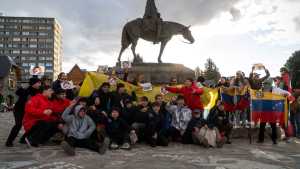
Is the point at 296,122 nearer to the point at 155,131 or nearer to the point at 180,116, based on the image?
the point at 180,116

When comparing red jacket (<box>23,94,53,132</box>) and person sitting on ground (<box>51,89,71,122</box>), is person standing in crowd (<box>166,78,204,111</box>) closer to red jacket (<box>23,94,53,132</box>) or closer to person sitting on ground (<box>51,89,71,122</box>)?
person sitting on ground (<box>51,89,71,122</box>)

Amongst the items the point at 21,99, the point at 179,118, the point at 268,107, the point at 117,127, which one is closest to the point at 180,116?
the point at 179,118

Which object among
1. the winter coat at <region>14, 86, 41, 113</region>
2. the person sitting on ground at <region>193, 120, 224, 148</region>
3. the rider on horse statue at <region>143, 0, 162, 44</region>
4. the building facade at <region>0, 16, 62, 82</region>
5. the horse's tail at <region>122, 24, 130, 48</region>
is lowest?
the person sitting on ground at <region>193, 120, 224, 148</region>

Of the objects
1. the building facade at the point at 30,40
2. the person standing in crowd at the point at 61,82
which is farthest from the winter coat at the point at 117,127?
the building facade at the point at 30,40

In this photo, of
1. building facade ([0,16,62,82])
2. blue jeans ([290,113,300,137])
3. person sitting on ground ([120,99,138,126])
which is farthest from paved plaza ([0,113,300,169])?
building facade ([0,16,62,82])

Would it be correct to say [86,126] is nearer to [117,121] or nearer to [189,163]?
[117,121]

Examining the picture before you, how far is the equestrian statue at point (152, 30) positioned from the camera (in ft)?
55.8

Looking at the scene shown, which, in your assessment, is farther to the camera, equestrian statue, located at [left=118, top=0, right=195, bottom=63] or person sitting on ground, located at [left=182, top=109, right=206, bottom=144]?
equestrian statue, located at [left=118, top=0, right=195, bottom=63]

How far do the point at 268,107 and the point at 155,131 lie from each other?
3.87 metres

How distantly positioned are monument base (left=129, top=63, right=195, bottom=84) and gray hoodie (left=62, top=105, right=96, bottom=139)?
24.2 feet

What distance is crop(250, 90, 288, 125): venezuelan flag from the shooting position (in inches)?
472

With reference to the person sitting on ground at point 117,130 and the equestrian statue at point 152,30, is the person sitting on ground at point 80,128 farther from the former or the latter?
the equestrian statue at point 152,30

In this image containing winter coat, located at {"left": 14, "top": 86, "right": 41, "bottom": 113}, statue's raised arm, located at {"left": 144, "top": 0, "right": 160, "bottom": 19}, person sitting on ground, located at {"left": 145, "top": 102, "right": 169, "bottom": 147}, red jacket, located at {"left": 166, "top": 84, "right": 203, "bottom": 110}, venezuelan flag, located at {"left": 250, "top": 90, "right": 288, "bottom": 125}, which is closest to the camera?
winter coat, located at {"left": 14, "top": 86, "right": 41, "bottom": 113}

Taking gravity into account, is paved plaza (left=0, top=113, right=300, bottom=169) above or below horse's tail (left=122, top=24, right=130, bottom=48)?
below
